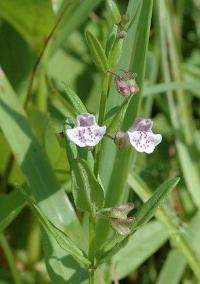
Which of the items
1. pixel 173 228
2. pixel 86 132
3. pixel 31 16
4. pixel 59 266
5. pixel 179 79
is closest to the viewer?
pixel 86 132

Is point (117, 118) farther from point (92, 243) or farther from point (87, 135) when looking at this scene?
point (92, 243)

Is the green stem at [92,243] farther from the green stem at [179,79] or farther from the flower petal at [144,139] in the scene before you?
the green stem at [179,79]

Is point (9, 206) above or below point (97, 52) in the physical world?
below

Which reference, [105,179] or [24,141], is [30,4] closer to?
[24,141]

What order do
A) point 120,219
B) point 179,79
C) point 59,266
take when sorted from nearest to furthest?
point 120,219 < point 59,266 < point 179,79

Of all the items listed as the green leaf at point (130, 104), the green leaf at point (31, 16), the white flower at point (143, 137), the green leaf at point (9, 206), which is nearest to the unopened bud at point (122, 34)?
the white flower at point (143, 137)

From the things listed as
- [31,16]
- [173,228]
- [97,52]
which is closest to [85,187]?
[97,52]
